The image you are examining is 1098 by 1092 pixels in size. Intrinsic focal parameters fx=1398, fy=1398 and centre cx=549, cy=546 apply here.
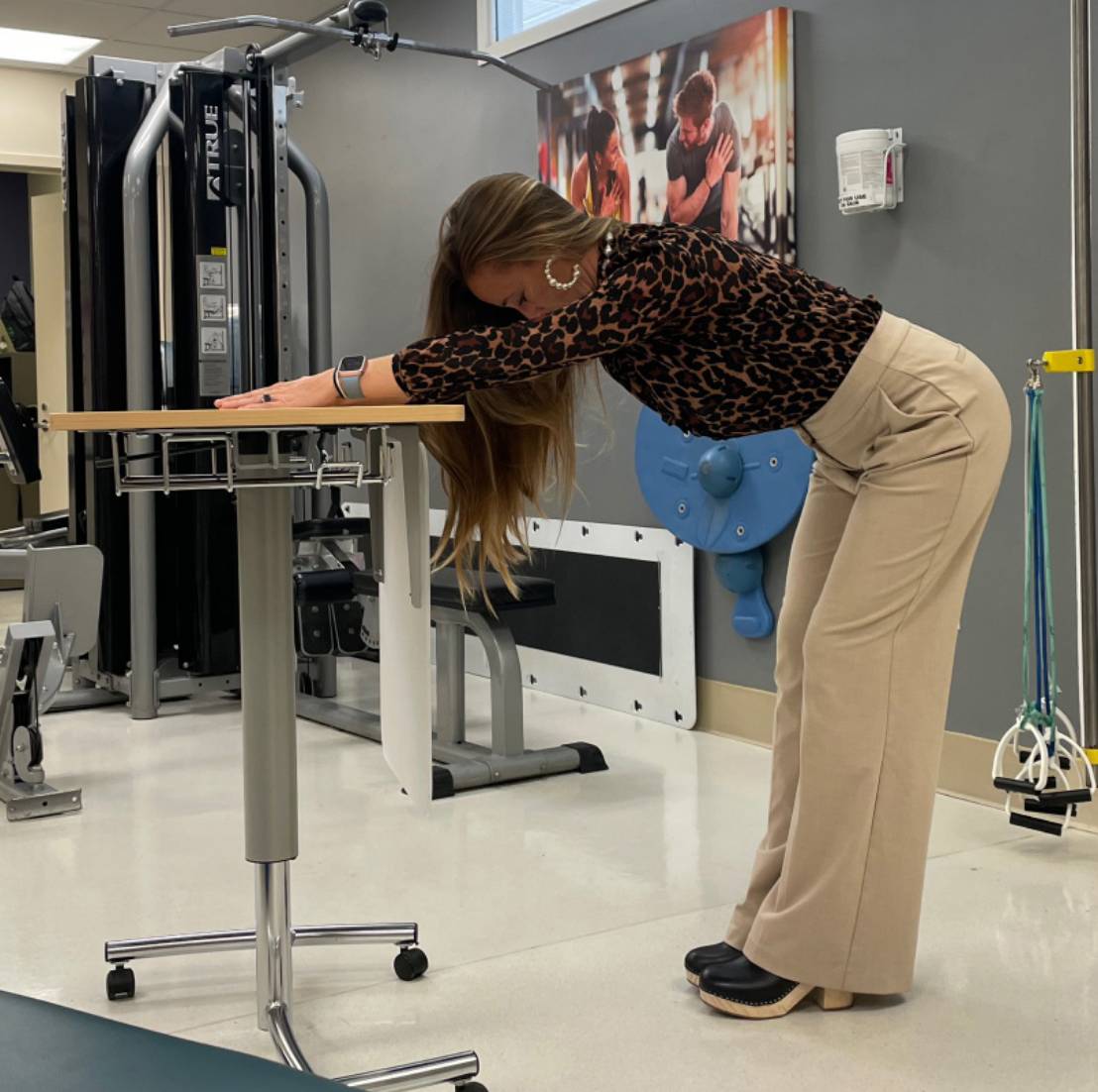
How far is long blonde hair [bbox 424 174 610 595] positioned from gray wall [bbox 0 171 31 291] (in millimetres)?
8475

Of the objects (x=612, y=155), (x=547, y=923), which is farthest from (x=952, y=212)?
(x=547, y=923)

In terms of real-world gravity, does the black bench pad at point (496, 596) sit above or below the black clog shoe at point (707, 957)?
above

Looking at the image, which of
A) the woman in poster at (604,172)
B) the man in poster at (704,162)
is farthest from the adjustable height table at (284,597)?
the woman in poster at (604,172)

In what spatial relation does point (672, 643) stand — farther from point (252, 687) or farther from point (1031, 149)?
point (252, 687)

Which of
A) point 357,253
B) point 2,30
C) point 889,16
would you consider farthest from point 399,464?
point 2,30

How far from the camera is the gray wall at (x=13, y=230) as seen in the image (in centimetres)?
964

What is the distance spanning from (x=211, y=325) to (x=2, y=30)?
3789 millimetres

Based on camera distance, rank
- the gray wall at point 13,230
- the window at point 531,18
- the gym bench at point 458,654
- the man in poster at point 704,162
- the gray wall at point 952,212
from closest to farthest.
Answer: the gray wall at point 952,212 → the gym bench at point 458,654 → the man in poster at point 704,162 → the window at point 531,18 → the gray wall at point 13,230

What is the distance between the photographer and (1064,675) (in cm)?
323

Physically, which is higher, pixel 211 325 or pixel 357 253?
pixel 357 253

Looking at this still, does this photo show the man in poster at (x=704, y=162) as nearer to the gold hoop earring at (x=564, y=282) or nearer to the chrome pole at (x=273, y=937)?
the gold hoop earring at (x=564, y=282)

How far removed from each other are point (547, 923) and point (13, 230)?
27.9 feet

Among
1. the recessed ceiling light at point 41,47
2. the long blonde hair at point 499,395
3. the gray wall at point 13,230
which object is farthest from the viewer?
the gray wall at point 13,230

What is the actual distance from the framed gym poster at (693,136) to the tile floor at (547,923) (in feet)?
5.26
